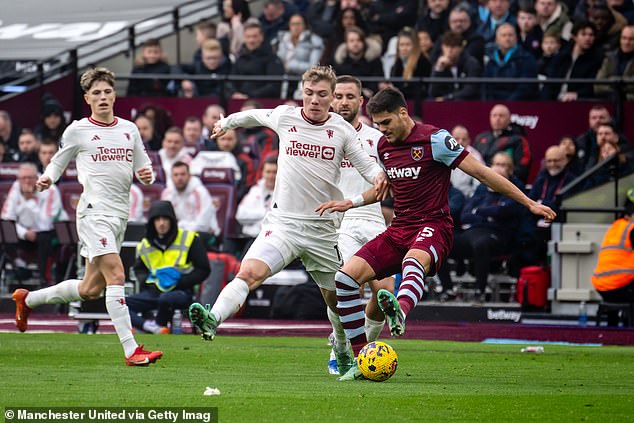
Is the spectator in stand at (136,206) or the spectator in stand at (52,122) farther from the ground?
the spectator in stand at (52,122)

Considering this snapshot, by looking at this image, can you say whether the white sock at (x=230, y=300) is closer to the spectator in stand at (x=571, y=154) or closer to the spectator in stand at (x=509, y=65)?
the spectator in stand at (x=571, y=154)

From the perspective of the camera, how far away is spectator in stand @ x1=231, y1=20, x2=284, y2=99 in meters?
23.4

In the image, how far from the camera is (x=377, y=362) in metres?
10.4

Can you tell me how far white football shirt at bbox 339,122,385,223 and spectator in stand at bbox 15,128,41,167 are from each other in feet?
34.8

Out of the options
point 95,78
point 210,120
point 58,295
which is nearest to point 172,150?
point 210,120

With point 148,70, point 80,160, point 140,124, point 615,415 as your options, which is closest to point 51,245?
point 140,124

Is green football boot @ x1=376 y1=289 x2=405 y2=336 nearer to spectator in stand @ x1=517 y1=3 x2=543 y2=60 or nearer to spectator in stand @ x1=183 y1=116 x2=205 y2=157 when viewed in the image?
spectator in stand @ x1=183 y1=116 x2=205 y2=157

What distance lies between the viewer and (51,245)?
2186cm

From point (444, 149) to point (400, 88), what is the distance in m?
11.1

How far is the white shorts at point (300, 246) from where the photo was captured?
10898mm

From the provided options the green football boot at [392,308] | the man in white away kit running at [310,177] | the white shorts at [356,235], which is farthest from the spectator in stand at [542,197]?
the green football boot at [392,308]

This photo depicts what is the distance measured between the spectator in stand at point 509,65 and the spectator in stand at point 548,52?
0.80 ft

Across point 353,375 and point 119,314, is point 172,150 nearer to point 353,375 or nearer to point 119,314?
point 119,314

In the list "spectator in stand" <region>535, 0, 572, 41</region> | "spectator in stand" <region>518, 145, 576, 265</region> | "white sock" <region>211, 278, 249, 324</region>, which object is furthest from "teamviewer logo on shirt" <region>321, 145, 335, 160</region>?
"spectator in stand" <region>535, 0, 572, 41</region>
